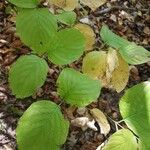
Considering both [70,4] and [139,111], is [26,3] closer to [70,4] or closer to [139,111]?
[70,4]

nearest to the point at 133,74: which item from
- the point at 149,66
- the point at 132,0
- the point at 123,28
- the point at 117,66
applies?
the point at 149,66

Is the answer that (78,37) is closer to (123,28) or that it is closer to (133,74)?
(133,74)

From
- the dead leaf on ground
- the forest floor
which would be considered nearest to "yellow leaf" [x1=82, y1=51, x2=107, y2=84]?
the dead leaf on ground

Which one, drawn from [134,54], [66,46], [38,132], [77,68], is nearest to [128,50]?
[134,54]

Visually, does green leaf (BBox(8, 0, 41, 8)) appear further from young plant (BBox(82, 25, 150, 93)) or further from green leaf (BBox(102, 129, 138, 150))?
green leaf (BBox(102, 129, 138, 150))

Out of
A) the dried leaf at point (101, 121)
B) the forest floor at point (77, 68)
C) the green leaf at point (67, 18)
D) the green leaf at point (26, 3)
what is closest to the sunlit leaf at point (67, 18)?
the green leaf at point (67, 18)

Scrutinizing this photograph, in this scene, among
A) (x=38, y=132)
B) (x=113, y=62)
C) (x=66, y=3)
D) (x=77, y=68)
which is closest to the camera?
(x=38, y=132)

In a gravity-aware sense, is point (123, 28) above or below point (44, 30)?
below
